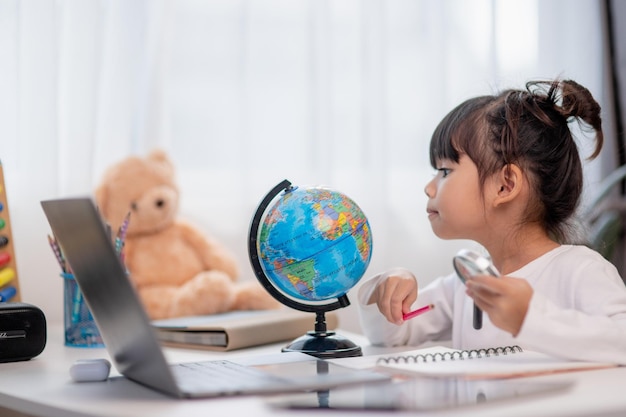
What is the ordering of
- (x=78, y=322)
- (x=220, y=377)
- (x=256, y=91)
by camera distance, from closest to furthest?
(x=220, y=377)
(x=78, y=322)
(x=256, y=91)

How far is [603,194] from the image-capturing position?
208 cm

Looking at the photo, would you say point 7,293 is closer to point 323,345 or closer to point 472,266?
point 323,345

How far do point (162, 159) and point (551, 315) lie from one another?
1.07m

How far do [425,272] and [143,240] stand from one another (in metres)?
0.76

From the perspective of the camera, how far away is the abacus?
152 cm

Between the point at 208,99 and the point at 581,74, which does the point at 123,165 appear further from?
the point at 581,74

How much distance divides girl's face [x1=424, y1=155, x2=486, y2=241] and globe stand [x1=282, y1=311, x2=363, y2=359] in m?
0.27

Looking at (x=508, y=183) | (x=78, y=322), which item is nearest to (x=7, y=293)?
(x=78, y=322)

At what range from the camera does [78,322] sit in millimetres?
1420

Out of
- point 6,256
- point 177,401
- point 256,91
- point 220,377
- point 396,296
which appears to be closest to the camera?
point 177,401

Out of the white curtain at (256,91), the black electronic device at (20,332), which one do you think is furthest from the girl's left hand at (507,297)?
the white curtain at (256,91)

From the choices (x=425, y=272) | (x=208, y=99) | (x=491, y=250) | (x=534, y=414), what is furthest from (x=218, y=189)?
(x=534, y=414)

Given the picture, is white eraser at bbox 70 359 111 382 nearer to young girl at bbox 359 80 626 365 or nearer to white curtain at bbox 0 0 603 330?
young girl at bbox 359 80 626 365

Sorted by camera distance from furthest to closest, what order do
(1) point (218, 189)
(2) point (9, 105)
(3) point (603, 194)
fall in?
(3) point (603, 194) → (1) point (218, 189) → (2) point (9, 105)
